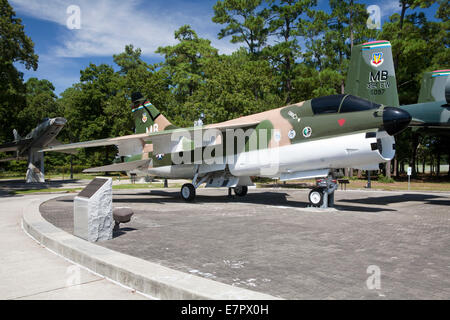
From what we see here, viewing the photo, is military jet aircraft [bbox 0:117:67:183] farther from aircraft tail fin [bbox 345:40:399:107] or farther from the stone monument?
the stone monument

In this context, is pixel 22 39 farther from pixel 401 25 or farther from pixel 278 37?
pixel 401 25

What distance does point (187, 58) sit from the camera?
58.4m

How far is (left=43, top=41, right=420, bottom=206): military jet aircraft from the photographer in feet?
35.5

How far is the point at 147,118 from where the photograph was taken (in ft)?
62.8

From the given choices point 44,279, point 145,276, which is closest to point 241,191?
point 44,279

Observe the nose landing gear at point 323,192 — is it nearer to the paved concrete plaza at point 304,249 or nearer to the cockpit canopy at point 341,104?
the paved concrete plaza at point 304,249

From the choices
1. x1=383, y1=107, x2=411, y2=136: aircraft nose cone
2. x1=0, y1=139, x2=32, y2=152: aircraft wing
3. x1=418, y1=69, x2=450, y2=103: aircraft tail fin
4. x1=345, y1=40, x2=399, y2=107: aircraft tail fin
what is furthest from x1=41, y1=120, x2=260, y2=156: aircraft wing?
x1=0, y1=139, x2=32, y2=152: aircraft wing

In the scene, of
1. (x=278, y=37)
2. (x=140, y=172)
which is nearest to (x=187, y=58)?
(x=278, y=37)

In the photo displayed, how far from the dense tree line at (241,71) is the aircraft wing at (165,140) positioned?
13.7 m

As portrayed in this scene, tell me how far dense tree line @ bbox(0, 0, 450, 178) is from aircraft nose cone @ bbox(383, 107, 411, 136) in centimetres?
1941

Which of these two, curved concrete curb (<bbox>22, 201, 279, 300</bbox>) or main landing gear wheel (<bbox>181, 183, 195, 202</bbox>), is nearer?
curved concrete curb (<bbox>22, 201, 279, 300</bbox>)

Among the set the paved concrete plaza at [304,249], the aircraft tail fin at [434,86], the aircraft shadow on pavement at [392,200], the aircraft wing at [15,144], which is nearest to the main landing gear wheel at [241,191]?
the aircraft shadow on pavement at [392,200]

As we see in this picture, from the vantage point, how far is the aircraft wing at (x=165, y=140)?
1411 centimetres

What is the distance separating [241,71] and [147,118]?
599 inches
